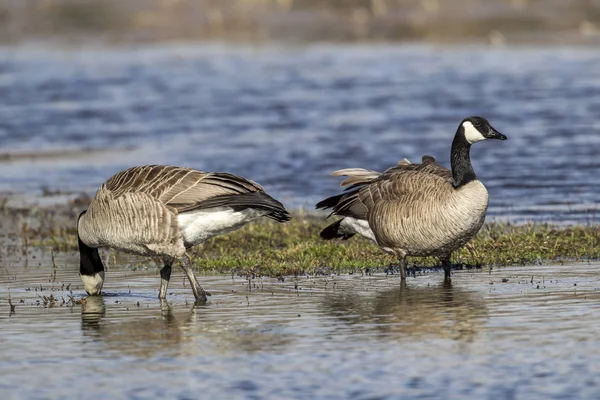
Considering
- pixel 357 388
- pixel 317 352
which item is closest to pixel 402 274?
pixel 317 352

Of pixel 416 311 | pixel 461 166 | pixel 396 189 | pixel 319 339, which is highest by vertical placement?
pixel 461 166

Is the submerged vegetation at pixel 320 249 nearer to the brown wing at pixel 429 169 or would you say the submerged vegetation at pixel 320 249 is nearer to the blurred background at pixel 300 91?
the brown wing at pixel 429 169

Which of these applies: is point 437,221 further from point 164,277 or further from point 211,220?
point 164,277

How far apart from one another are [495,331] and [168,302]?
3.58 meters

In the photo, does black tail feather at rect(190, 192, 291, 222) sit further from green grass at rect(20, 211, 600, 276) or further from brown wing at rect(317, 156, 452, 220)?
green grass at rect(20, 211, 600, 276)

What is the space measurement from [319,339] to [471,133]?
3771 mm

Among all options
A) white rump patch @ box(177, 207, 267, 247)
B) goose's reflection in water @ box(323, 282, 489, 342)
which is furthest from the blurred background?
white rump patch @ box(177, 207, 267, 247)

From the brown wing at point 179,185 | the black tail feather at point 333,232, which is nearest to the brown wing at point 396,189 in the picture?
the black tail feather at point 333,232

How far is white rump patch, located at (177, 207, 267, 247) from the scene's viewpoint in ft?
37.4

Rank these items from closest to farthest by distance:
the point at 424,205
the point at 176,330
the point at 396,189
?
the point at 176,330, the point at 424,205, the point at 396,189

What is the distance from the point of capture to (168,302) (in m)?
11.6

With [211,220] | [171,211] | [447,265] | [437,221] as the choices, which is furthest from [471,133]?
[171,211]

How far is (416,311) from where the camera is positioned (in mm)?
10547

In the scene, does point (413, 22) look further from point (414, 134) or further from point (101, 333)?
point (101, 333)
